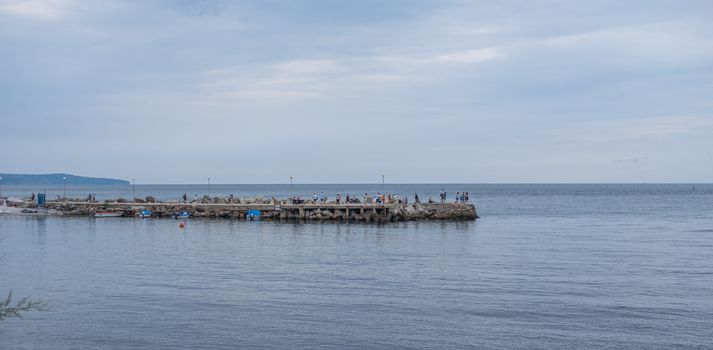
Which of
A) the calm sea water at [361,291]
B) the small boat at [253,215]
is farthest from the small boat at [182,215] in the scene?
the calm sea water at [361,291]

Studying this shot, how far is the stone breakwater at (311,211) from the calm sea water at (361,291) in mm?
16593

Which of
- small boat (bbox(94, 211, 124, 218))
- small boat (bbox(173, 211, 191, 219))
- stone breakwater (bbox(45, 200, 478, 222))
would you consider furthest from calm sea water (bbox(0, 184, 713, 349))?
small boat (bbox(94, 211, 124, 218))

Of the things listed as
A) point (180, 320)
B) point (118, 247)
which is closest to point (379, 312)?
point (180, 320)

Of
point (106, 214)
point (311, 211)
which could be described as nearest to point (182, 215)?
point (106, 214)

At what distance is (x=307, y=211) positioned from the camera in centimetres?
6669

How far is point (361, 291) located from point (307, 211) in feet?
133

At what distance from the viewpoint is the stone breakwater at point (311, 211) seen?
64875mm

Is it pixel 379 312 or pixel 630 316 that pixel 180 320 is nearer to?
pixel 379 312

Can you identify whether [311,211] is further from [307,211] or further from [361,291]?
[361,291]

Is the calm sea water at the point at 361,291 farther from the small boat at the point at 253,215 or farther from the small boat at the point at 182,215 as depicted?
the small boat at the point at 182,215

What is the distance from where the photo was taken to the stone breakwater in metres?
64.9

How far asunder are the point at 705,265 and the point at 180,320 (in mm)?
24182

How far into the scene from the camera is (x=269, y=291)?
86.8 feet

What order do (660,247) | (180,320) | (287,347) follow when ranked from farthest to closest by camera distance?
(660,247) → (180,320) → (287,347)
